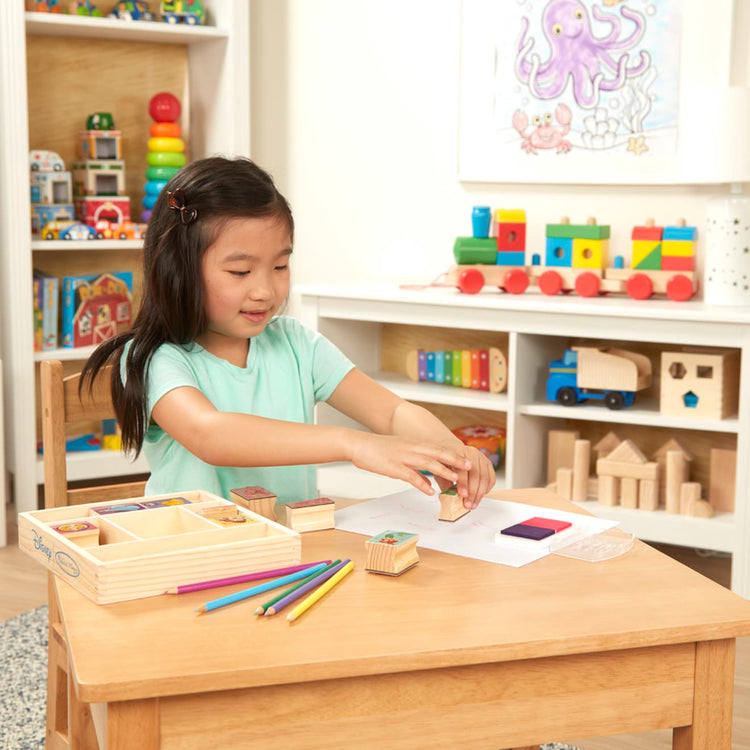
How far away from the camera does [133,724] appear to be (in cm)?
80

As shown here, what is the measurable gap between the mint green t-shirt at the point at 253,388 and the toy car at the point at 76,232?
5.99 ft

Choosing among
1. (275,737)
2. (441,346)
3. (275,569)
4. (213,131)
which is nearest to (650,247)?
(441,346)

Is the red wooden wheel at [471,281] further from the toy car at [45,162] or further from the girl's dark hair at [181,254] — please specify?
the girl's dark hair at [181,254]

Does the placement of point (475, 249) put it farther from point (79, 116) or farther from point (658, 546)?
point (79, 116)

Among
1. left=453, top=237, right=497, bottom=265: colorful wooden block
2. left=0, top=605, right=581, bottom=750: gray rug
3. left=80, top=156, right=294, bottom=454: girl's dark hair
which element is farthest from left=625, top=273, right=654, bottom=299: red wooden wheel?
left=80, top=156, right=294, bottom=454: girl's dark hair

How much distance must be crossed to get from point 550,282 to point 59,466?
5.73 feet

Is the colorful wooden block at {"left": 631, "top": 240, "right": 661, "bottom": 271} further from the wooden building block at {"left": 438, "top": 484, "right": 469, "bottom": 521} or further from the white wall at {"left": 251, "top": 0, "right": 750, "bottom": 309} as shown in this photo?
the wooden building block at {"left": 438, "top": 484, "right": 469, "bottom": 521}

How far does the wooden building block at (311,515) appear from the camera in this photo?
3.91 ft

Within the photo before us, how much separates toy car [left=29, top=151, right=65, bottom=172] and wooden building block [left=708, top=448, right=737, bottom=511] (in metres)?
2.13

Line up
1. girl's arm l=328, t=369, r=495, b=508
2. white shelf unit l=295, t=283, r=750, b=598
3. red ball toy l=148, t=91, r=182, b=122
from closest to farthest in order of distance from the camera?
girl's arm l=328, t=369, r=495, b=508, white shelf unit l=295, t=283, r=750, b=598, red ball toy l=148, t=91, r=182, b=122

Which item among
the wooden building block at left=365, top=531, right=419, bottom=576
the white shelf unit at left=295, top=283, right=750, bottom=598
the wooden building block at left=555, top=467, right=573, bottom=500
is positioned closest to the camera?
the wooden building block at left=365, top=531, right=419, bottom=576

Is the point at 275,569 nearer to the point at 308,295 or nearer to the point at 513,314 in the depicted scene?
the point at 513,314

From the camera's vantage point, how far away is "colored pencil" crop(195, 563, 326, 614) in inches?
36.7

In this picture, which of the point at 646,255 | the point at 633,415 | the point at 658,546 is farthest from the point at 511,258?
the point at 658,546
